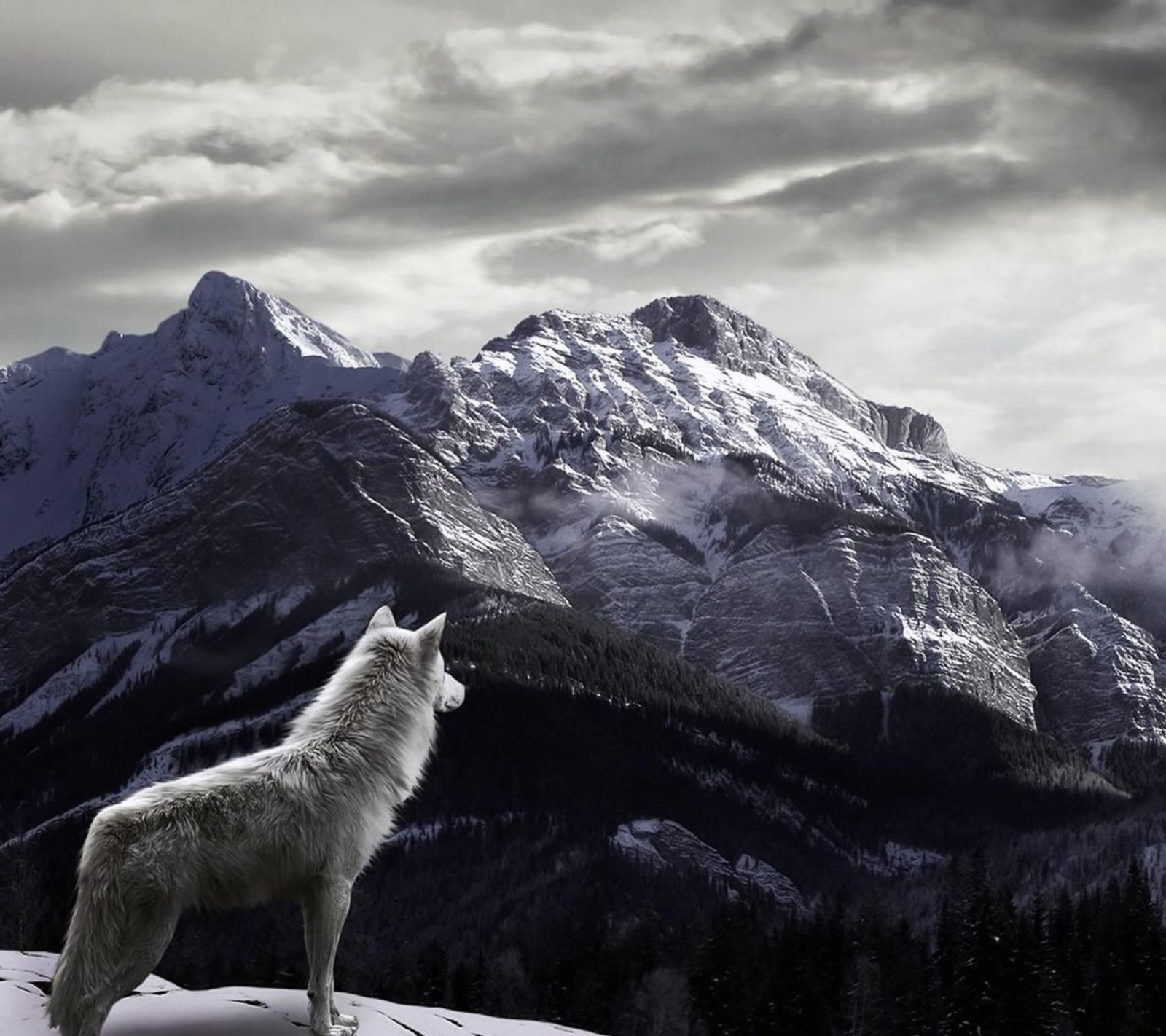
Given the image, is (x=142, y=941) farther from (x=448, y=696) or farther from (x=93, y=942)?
(x=448, y=696)

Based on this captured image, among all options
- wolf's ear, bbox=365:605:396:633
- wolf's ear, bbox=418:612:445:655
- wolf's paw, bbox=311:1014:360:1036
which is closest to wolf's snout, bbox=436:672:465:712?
wolf's ear, bbox=418:612:445:655

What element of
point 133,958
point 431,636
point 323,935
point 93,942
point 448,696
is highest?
point 431,636

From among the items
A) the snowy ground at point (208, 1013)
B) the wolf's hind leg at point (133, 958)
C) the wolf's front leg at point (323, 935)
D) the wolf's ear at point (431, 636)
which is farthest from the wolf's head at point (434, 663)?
the snowy ground at point (208, 1013)

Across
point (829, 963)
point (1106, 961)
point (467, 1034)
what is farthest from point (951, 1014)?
point (467, 1034)

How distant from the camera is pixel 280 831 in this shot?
1658cm

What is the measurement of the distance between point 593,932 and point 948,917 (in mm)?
34082

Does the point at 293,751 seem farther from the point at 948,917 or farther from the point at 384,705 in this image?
the point at 948,917

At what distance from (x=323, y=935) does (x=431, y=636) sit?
10.2 feet

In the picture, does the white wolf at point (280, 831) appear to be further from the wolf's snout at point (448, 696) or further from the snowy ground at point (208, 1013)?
the snowy ground at point (208, 1013)

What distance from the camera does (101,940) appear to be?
52.4 ft

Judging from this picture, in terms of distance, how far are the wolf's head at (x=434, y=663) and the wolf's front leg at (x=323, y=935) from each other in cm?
211

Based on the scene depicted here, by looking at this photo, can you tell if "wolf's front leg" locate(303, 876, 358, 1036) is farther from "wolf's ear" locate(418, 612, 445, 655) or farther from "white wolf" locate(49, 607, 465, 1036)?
"wolf's ear" locate(418, 612, 445, 655)

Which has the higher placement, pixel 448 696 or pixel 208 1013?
pixel 448 696

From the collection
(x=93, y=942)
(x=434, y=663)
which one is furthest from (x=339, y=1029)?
(x=434, y=663)
